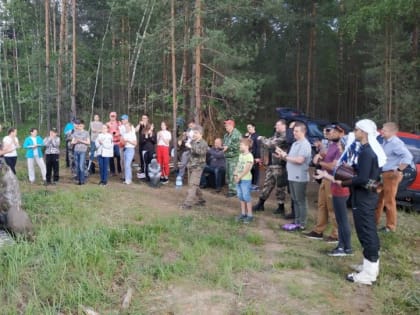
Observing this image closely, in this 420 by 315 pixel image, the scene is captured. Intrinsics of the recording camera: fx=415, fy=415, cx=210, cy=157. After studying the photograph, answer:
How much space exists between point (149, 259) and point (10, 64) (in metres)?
29.1

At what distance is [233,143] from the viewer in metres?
8.95

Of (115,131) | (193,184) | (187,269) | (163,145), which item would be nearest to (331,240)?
(187,269)

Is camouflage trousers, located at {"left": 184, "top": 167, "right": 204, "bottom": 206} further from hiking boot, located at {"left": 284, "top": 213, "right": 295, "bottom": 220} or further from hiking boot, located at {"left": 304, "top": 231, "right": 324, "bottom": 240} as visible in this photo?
A: hiking boot, located at {"left": 304, "top": 231, "right": 324, "bottom": 240}

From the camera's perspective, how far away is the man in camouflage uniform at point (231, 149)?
8.82 m

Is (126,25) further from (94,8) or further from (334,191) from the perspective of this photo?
(334,191)

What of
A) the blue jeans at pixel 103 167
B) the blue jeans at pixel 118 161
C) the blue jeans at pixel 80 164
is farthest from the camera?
the blue jeans at pixel 118 161

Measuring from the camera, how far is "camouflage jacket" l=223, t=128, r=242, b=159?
29.2 ft

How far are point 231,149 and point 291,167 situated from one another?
8.86ft

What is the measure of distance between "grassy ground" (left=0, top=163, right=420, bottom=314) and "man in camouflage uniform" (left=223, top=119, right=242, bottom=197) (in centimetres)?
245

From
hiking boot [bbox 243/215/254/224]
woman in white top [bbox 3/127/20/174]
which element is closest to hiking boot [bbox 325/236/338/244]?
hiking boot [bbox 243/215/254/224]

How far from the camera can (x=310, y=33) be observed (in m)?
22.1

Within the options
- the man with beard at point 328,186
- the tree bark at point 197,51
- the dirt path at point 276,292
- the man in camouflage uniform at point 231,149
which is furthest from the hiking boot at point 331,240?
the tree bark at point 197,51

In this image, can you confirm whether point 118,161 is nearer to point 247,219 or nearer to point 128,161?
point 128,161

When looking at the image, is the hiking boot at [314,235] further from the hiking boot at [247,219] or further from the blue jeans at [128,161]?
the blue jeans at [128,161]
